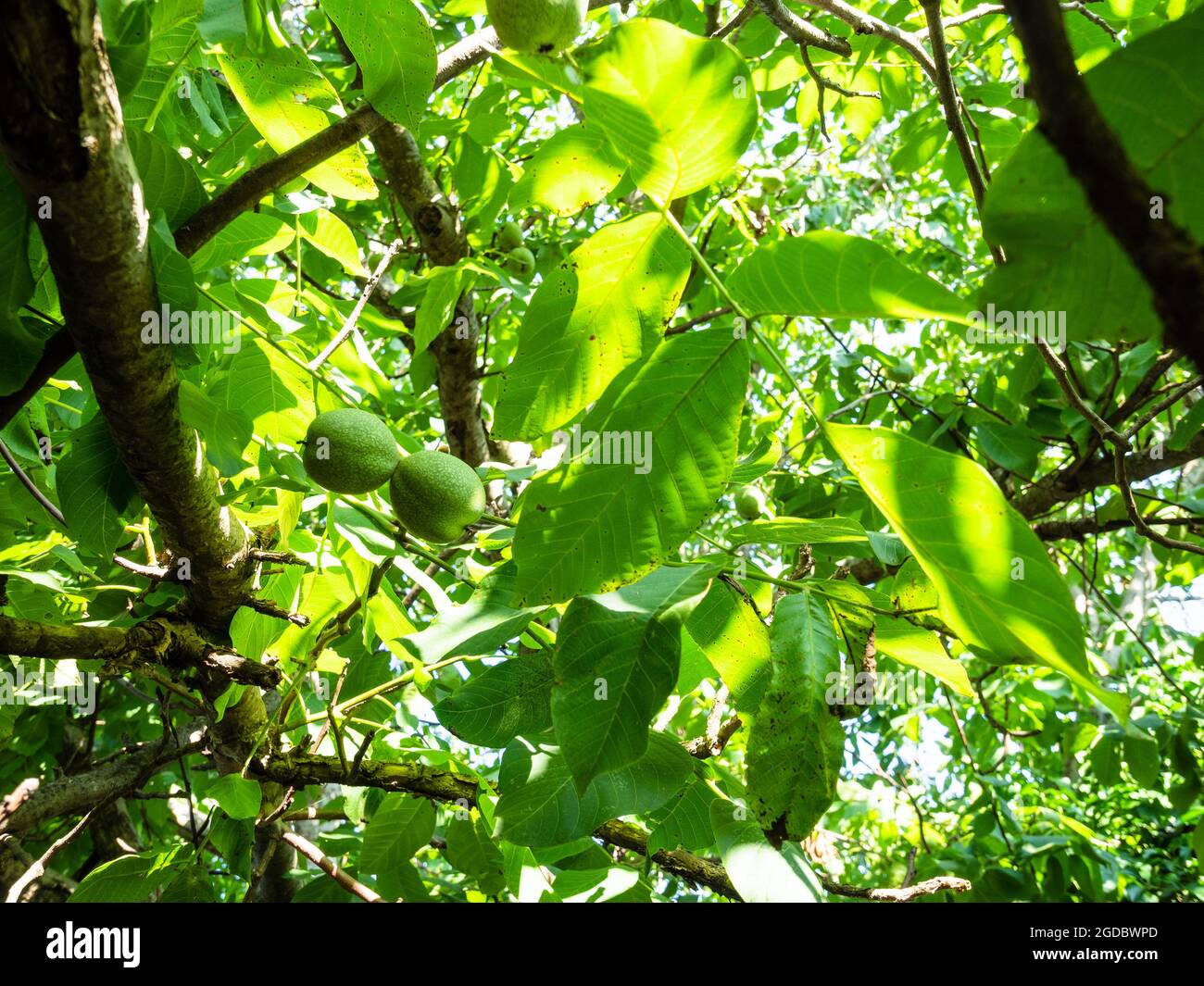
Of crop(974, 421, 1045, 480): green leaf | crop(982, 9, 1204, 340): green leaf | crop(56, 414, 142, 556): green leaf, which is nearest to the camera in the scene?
crop(982, 9, 1204, 340): green leaf

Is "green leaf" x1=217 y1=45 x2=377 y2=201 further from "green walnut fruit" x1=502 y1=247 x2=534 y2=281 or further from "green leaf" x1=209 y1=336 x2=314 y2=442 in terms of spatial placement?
"green walnut fruit" x1=502 y1=247 x2=534 y2=281

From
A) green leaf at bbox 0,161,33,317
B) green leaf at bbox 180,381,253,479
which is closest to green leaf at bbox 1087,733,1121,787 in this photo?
green leaf at bbox 180,381,253,479

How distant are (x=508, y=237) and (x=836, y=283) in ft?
9.64

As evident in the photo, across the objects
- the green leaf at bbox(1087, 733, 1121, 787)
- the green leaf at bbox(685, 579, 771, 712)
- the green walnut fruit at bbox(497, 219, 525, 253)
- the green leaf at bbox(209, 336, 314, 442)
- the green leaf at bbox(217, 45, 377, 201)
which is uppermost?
the green walnut fruit at bbox(497, 219, 525, 253)

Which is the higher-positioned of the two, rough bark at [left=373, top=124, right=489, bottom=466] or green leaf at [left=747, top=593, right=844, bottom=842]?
rough bark at [left=373, top=124, right=489, bottom=466]

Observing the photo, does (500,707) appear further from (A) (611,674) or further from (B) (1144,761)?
(B) (1144,761)

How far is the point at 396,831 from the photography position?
1.99 meters

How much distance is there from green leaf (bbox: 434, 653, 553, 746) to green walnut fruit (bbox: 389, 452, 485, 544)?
292mm

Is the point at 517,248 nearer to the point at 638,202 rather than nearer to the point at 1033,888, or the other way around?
the point at 638,202

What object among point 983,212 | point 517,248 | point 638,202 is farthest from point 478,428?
point 983,212

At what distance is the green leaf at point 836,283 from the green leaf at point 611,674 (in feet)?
1.21

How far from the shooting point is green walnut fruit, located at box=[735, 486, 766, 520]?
326 centimetres

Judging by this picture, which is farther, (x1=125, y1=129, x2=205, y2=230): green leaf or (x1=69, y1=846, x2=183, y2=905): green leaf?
(x1=69, y1=846, x2=183, y2=905): green leaf
